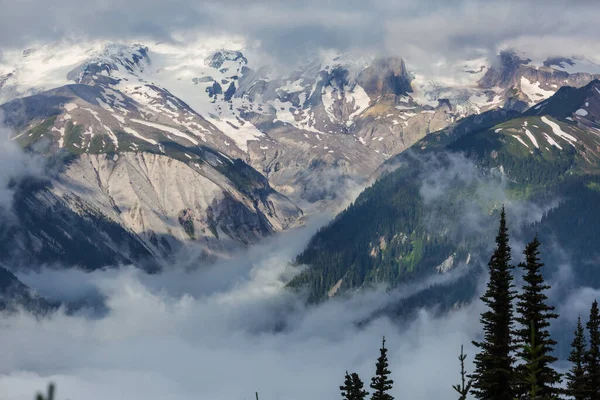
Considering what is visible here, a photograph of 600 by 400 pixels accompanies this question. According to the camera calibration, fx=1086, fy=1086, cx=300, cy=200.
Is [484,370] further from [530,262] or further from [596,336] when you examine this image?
[596,336]

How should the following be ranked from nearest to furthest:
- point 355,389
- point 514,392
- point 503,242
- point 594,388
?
point 514,392
point 503,242
point 594,388
point 355,389

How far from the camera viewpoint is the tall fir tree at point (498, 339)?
56.9 meters

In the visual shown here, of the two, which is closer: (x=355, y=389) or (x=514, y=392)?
(x=514, y=392)

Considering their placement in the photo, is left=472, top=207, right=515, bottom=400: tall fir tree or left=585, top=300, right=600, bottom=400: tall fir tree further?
left=585, top=300, right=600, bottom=400: tall fir tree

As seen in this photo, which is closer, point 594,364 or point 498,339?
point 498,339

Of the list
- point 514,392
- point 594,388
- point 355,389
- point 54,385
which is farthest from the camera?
point 355,389

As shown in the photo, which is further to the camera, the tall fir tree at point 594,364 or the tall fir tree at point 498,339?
the tall fir tree at point 594,364

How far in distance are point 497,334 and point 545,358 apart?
20.8 ft

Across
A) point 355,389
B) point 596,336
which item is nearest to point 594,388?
point 596,336

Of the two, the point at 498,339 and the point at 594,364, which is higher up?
the point at 594,364

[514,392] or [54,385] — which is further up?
[514,392]

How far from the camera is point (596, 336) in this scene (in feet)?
223

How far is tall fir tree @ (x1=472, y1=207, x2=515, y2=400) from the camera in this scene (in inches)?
2242

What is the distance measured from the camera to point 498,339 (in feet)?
191
